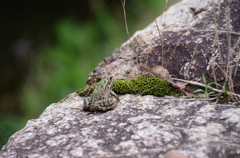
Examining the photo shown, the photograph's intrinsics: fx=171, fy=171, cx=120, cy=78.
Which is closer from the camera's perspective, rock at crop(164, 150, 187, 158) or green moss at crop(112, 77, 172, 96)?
rock at crop(164, 150, 187, 158)

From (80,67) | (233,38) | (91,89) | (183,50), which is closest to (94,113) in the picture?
(91,89)

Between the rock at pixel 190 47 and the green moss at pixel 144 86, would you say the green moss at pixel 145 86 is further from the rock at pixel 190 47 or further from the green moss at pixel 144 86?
the rock at pixel 190 47

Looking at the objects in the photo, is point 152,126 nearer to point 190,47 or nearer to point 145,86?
point 145,86

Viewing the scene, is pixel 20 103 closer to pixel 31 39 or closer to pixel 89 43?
pixel 31 39

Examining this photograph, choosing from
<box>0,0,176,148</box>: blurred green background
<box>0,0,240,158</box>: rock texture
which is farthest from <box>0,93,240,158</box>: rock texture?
<box>0,0,176,148</box>: blurred green background

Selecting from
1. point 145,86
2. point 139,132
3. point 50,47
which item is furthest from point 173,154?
point 50,47

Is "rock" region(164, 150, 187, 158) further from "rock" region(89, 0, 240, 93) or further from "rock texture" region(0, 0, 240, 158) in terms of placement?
"rock" region(89, 0, 240, 93)

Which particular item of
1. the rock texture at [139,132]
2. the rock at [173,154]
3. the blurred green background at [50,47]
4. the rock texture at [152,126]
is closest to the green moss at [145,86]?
the rock texture at [152,126]

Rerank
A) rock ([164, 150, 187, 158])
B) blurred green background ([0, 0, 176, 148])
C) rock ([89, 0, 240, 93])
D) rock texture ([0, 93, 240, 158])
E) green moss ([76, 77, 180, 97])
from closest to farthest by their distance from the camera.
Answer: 1. rock ([164, 150, 187, 158])
2. rock texture ([0, 93, 240, 158])
3. rock ([89, 0, 240, 93])
4. green moss ([76, 77, 180, 97])
5. blurred green background ([0, 0, 176, 148])
